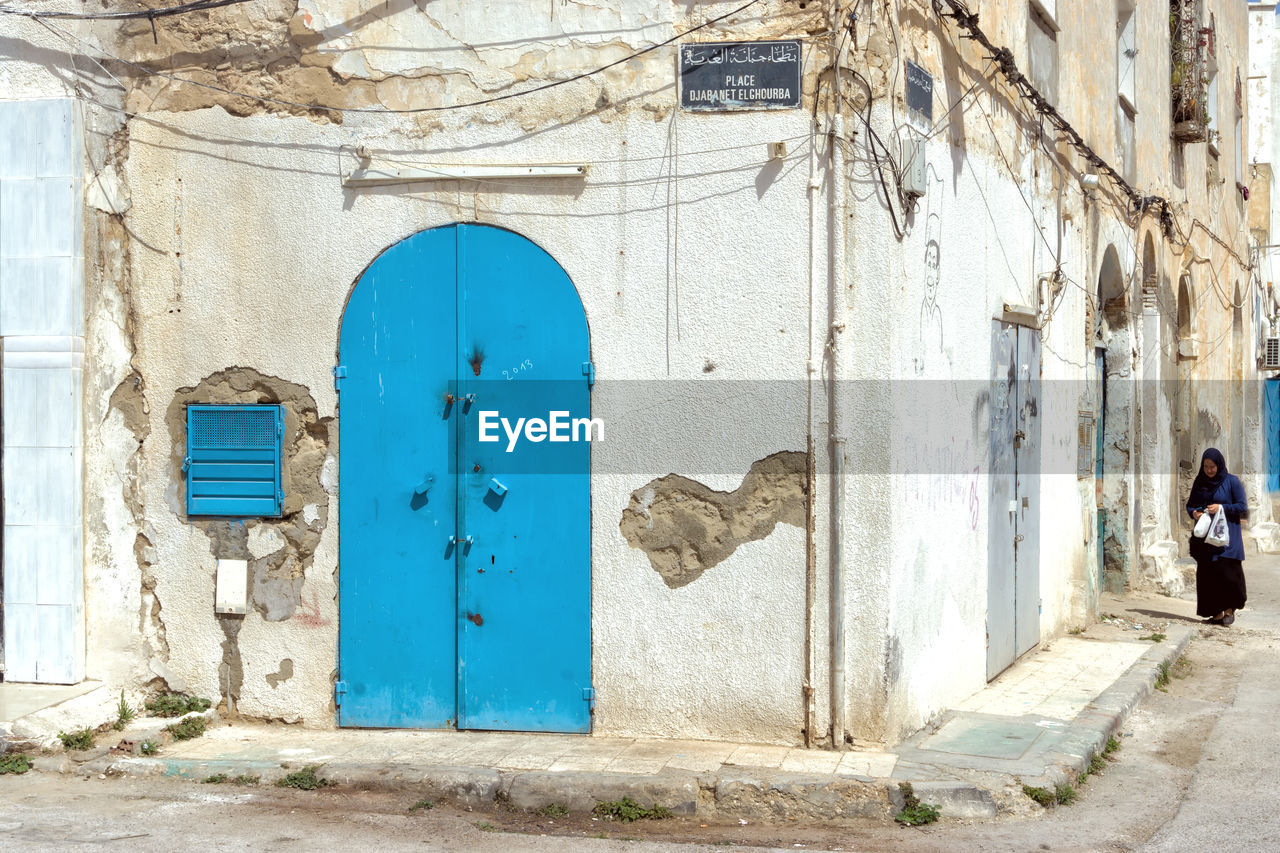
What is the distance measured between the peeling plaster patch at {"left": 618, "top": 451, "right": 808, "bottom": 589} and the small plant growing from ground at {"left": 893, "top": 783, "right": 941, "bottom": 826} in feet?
4.57

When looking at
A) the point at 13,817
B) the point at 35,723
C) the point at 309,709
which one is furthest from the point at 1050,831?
the point at 35,723

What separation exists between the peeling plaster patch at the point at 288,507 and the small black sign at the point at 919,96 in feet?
11.5

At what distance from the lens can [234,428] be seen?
6.89 metres

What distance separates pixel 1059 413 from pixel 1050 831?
5.19 meters

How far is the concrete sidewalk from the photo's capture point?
5695mm

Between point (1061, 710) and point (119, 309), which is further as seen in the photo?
point (1061, 710)

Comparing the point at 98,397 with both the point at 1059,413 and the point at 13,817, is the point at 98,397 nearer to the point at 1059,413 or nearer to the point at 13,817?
the point at 13,817

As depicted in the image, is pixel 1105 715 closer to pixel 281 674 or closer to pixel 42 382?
pixel 281 674

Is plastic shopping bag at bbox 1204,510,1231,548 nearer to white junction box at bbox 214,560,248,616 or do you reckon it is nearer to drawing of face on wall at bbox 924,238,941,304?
drawing of face on wall at bbox 924,238,941,304

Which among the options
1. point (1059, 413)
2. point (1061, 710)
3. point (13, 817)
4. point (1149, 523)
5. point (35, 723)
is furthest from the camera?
point (1149, 523)

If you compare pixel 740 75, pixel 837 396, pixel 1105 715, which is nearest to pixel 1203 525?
pixel 1105 715

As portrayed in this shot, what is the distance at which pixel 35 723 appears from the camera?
20.9 feet

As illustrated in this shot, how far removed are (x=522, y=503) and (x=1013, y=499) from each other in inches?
151

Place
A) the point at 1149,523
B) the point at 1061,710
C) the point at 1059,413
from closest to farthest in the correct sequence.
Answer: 1. the point at 1061,710
2. the point at 1059,413
3. the point at 1149,523
